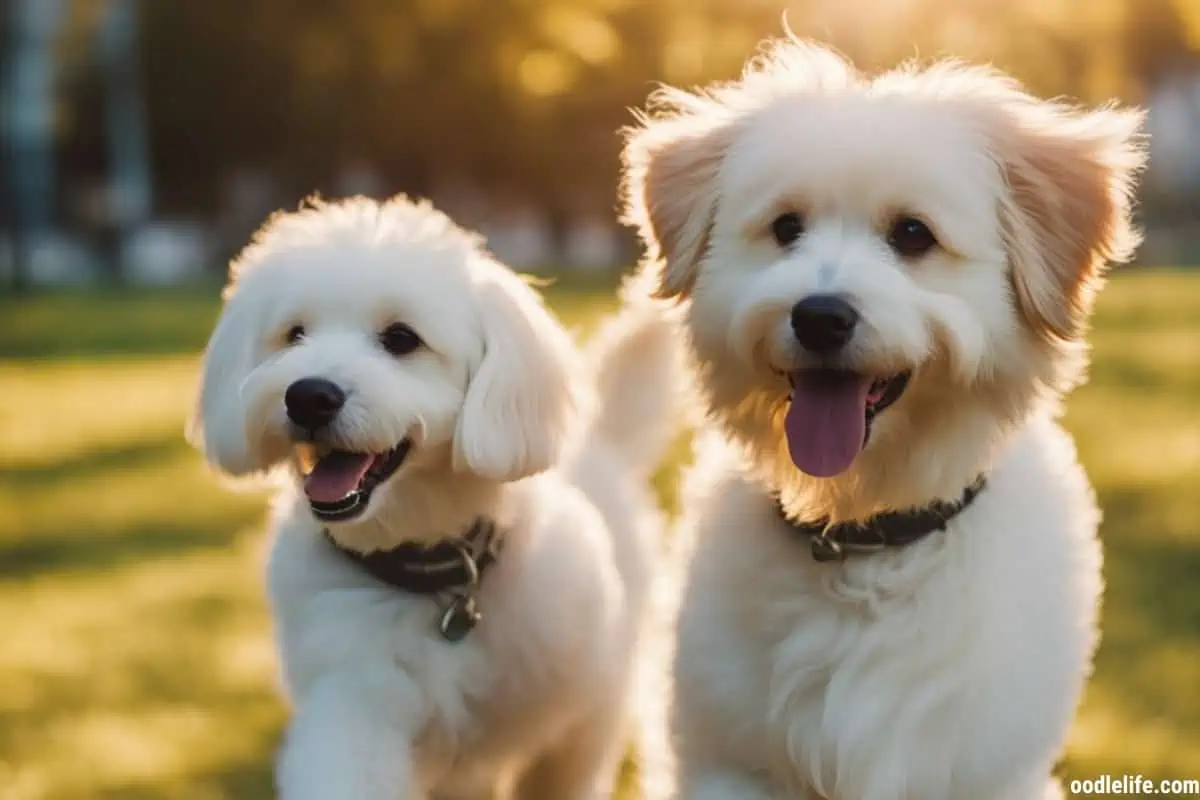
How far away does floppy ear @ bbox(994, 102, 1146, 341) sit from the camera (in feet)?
10.6

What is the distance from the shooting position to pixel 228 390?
13.2 feet

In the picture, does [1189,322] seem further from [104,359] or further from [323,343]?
[323,343]

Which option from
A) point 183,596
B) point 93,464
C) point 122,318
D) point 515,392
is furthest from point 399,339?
point 122,318

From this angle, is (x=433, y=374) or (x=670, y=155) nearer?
(x=670, y=155)

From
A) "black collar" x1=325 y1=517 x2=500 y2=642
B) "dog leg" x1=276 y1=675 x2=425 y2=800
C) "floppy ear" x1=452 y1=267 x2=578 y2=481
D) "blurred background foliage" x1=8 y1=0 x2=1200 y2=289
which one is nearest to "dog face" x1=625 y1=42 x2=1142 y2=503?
"floppy ear" x1=452 y1=267 x2=578 y2=481

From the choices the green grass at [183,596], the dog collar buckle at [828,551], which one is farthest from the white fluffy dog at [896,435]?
the green grass at [183,596]

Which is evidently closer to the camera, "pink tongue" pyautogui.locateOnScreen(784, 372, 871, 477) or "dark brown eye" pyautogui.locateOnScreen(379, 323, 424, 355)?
"pink tongue" pyautogui.locateOnScreen(784, 372, 871, 477)

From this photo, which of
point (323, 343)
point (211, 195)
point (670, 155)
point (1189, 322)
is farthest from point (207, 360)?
point (211, 195)

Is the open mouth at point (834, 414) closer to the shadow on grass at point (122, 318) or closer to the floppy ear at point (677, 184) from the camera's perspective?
the floppy ear at point (677, 184)

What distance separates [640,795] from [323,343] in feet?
5.26

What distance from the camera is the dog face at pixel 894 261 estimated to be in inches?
121

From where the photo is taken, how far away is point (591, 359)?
483cm

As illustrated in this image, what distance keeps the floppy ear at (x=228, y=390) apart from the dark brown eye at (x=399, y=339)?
341 mm

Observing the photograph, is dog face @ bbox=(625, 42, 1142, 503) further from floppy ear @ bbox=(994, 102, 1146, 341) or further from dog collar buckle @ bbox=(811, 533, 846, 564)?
dog collar buckle @ bbox=(811, 533, 846, 564)
